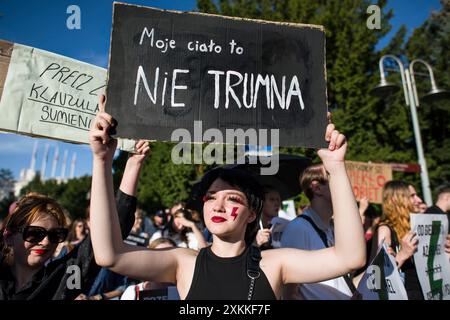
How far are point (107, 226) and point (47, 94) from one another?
3.28 feet

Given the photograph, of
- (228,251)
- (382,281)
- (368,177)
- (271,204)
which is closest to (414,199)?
(382,281)

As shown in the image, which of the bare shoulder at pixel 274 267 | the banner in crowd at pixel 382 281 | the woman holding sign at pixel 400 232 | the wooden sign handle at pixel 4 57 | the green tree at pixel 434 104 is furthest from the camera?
the green tree at pixel 434 104

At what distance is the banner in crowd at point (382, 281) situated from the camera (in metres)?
2.47

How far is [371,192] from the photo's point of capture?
6977 mm

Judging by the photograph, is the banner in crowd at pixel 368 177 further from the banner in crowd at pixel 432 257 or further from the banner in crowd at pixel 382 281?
the banner in crowd at pixel 382 281

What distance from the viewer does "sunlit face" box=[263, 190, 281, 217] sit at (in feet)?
11.1

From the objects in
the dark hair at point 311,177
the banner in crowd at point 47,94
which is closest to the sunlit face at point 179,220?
the dark hair at point 311,177

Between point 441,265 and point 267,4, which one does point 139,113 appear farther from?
point 267,4

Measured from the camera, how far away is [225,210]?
1760 millimetres

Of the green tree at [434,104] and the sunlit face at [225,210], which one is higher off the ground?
the green tree at [434,104]

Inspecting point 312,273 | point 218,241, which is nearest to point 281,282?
point 312,273

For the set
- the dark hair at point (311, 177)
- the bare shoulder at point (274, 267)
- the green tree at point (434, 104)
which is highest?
the green tree at point (434, 104)

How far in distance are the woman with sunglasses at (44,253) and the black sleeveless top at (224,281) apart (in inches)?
20.9
